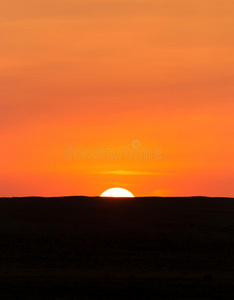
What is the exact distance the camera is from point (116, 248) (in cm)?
2514

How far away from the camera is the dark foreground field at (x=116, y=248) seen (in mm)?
16839

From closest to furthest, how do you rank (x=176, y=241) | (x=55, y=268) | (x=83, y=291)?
(x=83, y=291) → (x=55, y=268) → (x=176, y=241)

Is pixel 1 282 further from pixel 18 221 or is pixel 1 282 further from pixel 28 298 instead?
pixel 18 221

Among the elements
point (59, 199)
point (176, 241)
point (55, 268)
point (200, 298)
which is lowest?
point (200, 298)

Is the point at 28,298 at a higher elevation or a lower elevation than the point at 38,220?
lower

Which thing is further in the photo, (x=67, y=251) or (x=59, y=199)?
(x=59, y=199)

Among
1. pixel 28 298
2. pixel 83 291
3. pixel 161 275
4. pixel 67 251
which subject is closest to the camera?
pixel 28 298

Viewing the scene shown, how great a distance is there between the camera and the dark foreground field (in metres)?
16.8

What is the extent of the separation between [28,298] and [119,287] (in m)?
2.75

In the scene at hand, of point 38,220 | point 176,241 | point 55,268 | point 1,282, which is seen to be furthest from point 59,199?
point 1,282

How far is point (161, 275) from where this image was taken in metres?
19.2

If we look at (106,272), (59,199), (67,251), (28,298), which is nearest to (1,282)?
(28,298)

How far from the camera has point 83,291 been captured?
16.4 metres

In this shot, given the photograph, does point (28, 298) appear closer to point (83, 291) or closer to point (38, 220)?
point (83, 291)
